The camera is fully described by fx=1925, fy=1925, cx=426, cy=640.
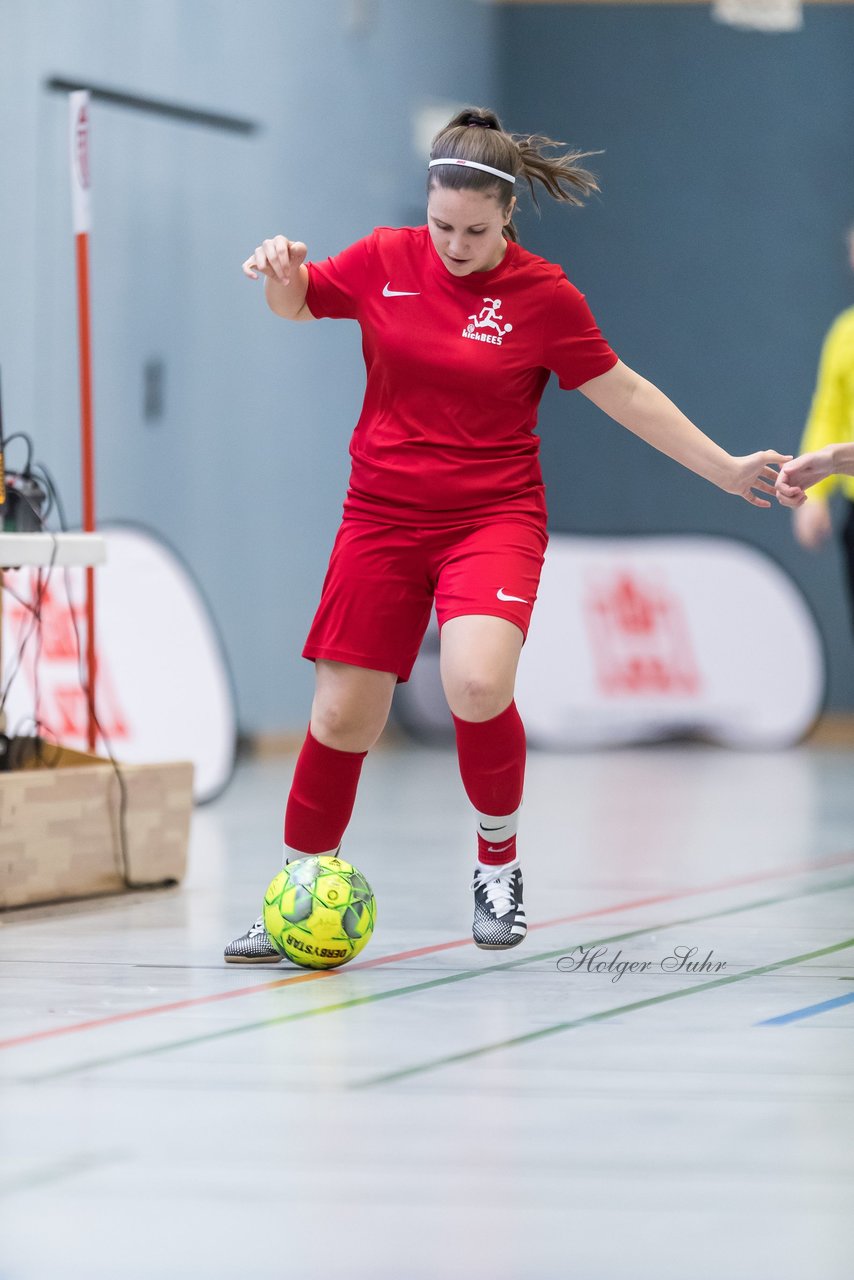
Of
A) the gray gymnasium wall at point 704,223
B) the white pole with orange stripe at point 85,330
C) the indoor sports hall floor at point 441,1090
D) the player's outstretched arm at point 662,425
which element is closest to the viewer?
the indoor sports hall floor at point 441,1090

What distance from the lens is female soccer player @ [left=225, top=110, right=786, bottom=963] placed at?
10.8 feet

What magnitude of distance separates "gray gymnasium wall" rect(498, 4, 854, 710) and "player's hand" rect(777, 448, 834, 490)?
583 centimetres

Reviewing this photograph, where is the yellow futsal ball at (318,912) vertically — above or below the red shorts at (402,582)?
below

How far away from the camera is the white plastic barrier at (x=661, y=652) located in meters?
8.69

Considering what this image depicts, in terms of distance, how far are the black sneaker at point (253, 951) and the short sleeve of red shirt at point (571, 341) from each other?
111cm

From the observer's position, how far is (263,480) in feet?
26.6

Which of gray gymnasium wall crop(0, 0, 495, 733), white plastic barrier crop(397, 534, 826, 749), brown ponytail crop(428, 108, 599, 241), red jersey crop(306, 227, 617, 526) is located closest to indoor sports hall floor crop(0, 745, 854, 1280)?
red jersey crop(306, 227, 617, 526)

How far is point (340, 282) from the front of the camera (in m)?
3.40

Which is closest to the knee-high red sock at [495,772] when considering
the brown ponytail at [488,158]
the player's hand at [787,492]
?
the player's hand at [787,492]

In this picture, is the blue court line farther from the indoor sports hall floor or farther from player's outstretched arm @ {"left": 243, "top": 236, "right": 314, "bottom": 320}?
player's outstretched arm @ {"left": 243, "top": 236, "right": 314, "bottom": 320}

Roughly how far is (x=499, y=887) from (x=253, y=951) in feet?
1.57

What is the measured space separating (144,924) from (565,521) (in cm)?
612

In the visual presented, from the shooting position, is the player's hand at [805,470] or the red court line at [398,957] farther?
the player's hand at [805,470]

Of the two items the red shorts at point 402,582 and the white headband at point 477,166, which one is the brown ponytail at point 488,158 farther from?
the red shorts at point 402,582
